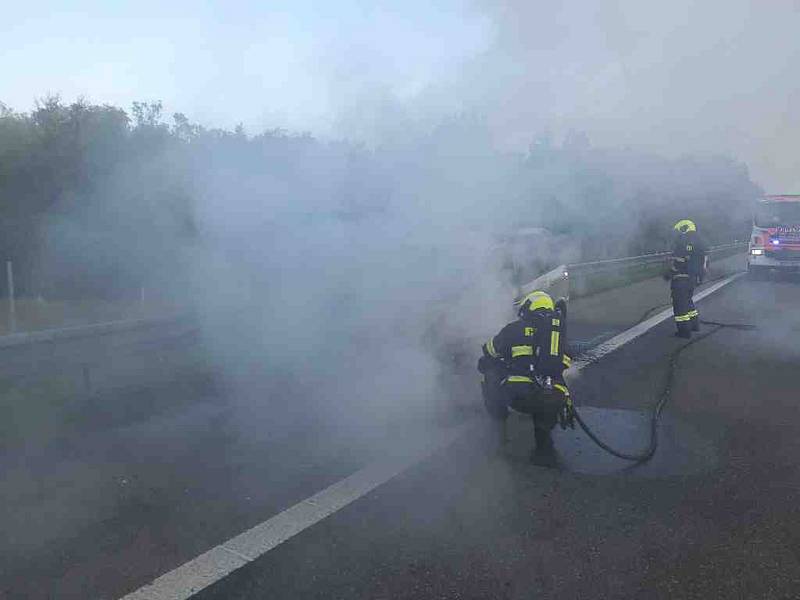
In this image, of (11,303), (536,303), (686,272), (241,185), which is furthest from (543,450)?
(11,303)

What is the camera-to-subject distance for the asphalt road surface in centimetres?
340

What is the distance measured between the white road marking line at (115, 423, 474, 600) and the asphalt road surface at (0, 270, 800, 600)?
0.06 meters

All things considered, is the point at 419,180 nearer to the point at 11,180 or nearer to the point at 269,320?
the point at 269,320

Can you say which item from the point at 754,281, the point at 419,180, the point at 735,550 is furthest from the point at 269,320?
the point at 754,281

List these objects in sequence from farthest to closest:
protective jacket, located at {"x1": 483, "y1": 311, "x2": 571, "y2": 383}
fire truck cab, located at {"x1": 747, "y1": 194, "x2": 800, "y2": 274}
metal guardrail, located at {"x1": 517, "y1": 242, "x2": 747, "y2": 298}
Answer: fire truck cab, located at {"x1": 747, "y1": 194, "x2": 800, "y2": 274}
metal guardrail, located at {"x1": 517, "y1": 242, "x2": 747, "y2": 298}
protective jacket, located at {"x1": 483, "y1": 311, "x2": 571, "y2": 383}

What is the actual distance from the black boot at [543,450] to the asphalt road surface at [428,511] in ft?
0.35

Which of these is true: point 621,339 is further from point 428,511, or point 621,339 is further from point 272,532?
point 272,532

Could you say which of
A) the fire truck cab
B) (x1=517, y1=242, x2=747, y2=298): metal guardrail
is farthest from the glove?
the fire truck cab

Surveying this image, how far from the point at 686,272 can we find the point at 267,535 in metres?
8.81

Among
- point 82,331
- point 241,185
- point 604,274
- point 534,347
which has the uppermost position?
point 241,185

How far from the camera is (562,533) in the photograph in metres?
3.95

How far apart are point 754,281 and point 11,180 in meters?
19.4

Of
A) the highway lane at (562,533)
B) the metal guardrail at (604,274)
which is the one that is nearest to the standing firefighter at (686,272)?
the metal guardrail at (604,274)

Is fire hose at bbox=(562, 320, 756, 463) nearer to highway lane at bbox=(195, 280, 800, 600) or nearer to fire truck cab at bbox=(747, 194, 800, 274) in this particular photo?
highway lane at bbox=(195, 280, 800, 600)
